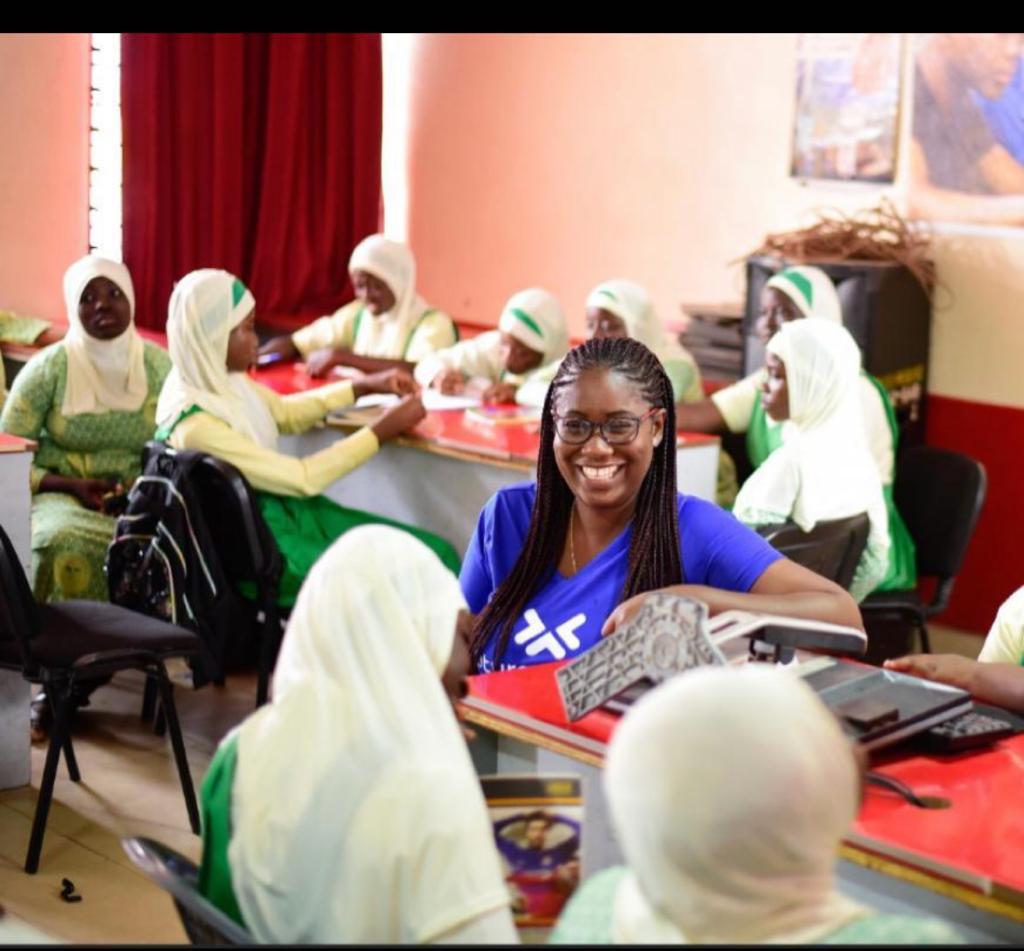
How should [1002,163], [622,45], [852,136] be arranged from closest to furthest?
[1002,163]
[852,136]
[622,45]

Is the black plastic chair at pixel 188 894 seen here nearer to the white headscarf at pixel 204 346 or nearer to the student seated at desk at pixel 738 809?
the student seated at desk at pixel 738 809

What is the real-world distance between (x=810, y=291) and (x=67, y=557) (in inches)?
92.7

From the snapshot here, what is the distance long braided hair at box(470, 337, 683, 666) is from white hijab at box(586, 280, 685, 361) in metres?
2.79

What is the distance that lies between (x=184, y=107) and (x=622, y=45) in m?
1.85

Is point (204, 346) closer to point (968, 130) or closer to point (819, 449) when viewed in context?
point (819, 449)

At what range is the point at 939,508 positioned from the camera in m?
4.82

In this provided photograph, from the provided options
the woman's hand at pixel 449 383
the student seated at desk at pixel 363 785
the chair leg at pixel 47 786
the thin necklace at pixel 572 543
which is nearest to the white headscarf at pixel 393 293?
the woman's hand at pixel 449 383

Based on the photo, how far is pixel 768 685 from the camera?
4.39ft

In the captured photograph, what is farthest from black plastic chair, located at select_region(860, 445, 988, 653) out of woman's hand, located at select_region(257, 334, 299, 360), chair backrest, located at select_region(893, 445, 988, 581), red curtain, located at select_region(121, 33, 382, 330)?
red curtain, located at select_region(121, 33, 382, 330)

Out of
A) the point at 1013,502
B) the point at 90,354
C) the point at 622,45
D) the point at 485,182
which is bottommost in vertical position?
the point at 1013,502

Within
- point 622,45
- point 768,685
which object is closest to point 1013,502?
point 622,45

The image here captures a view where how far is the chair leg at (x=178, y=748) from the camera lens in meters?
3.87
